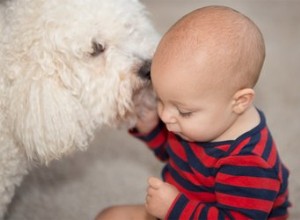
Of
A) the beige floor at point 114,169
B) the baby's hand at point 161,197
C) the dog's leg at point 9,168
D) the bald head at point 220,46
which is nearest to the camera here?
the bald head at point 220,46

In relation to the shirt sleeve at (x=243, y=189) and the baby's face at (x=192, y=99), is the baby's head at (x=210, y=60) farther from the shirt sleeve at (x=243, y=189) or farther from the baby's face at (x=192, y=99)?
the shirt sleeve at (x=243, y=189)

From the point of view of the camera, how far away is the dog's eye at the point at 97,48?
0.98 m

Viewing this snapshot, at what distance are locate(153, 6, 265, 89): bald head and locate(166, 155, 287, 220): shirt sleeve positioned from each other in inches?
5.6

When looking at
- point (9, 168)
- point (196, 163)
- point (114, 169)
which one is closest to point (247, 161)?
point (196, 163)

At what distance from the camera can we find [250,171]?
0.88 metres

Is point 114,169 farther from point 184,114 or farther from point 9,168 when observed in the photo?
point 184,114

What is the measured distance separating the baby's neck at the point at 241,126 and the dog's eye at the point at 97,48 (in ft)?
0.95

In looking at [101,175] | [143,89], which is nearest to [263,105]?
[101,175]

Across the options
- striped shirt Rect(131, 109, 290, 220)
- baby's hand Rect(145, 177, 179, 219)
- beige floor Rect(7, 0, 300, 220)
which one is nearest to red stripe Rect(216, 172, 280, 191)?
striped shirt Rect(131, 109, 290, 220)

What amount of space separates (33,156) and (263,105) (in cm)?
87

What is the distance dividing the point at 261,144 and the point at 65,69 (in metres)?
0.40

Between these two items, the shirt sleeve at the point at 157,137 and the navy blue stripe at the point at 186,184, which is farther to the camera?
the shirt sleeve at the point at 157,137

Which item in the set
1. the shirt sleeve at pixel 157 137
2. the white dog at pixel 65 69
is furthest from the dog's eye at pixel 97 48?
the shirt sleeve at pixel 157 137

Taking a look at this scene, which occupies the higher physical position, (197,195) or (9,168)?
(197,195)
